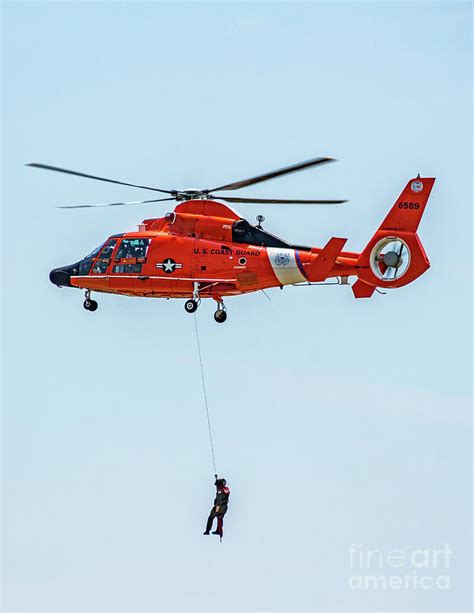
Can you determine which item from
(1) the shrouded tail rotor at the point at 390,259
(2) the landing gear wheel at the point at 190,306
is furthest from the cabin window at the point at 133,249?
(1) the shrouded tail rotor at the point at 390,259

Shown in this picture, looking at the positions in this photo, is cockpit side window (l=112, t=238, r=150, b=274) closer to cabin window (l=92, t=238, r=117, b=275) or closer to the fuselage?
the fuselage

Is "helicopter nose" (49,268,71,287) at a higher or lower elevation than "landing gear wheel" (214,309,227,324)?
higher

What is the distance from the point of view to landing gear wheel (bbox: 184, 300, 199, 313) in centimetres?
3738

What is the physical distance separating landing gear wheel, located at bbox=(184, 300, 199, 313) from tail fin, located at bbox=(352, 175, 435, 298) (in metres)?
3.61

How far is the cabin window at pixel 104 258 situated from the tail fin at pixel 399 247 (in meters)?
5.88

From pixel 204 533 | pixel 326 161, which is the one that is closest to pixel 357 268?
pixel 326 161

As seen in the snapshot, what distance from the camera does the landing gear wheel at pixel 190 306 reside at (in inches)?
1471

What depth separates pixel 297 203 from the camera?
36.2 metres

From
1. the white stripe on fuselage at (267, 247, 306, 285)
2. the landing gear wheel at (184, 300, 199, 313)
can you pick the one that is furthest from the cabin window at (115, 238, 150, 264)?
the white stripe on fuselage at (267, 247, 306, 285)

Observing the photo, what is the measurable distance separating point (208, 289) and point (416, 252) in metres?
4.60

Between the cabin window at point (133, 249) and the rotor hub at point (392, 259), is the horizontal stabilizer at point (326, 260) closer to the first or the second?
the rotor hub at point (392, 259)

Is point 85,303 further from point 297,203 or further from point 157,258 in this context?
point 297,203

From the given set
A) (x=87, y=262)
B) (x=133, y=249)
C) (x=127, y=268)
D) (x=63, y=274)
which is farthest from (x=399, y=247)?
(x=63, y=274)

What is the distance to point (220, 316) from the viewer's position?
37625mm
